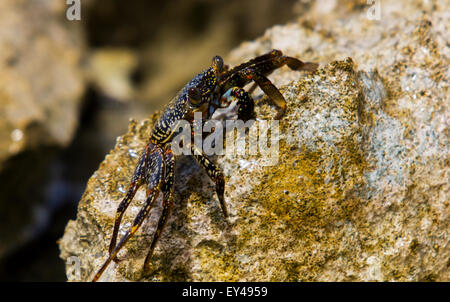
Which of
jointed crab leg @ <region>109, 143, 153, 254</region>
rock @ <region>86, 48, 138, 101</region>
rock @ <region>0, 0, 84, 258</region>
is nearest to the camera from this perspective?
jointed crab leg @ <region>109, 143, 153, 254</region>

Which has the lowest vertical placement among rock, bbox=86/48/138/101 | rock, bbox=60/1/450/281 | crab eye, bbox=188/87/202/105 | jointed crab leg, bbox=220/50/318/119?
rock, bbox=60/1/450/281

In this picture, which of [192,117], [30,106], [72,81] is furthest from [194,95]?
[72,81]

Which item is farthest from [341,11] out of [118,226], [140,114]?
[140,114]

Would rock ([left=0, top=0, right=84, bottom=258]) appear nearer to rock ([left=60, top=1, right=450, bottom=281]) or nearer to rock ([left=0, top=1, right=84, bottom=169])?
rock ([left=0, top=1, right=84, bottom=169])

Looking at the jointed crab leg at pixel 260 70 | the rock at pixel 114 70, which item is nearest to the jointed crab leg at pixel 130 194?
the jointed crab leg at pixel 260 70

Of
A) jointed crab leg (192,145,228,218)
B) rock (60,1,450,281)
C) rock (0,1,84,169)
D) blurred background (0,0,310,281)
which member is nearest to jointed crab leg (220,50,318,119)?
rock (60,1,450,281)
